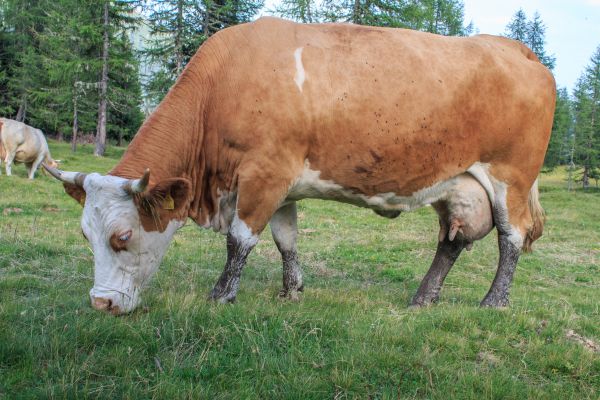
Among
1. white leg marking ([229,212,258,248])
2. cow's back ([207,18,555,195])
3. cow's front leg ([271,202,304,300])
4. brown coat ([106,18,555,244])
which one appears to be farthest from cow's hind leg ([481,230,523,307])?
white leg marking ([229,212,258,248])

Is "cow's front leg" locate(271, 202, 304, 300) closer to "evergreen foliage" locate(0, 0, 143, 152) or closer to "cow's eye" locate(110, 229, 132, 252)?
"cow's eye" locate(110, 229, 132, 252)

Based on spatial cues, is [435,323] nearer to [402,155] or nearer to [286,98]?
[402,155]

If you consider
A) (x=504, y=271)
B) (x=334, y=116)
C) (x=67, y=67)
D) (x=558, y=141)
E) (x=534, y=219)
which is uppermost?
(x=67, y=67)

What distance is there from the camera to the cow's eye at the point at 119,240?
14.4 feet

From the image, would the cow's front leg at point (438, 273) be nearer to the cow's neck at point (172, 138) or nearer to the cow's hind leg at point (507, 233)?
the cow's hind leg at point (507, 233)

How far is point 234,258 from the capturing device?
16.1 ft

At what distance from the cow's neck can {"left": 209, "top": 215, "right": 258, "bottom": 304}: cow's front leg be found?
0.72m

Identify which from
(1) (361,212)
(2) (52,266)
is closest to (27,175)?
(1) (361,212)

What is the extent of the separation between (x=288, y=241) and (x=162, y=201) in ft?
5.97

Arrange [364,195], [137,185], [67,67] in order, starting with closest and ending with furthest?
[137,185], [364,195], [67,67]

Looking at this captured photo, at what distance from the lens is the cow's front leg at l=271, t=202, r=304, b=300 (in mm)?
5844

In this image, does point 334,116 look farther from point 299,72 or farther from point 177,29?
point 177,29

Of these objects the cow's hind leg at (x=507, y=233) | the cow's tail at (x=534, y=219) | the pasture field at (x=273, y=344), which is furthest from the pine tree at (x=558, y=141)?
the pasture field at (x=273, y=344)

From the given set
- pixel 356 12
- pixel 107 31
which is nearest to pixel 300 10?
pixel 356 12
